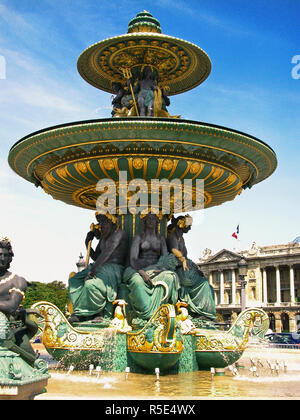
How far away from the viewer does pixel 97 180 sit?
9.34m

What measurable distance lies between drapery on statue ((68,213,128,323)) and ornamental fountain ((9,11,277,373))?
0.22 meters

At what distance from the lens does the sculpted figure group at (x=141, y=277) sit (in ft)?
28.4

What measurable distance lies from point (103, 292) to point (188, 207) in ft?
9.02

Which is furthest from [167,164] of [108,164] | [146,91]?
[146,91]

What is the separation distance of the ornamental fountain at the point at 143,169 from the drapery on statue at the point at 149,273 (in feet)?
0.84

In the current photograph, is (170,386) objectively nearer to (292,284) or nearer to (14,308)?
(14,308)

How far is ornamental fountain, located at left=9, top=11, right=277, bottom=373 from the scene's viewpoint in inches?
317

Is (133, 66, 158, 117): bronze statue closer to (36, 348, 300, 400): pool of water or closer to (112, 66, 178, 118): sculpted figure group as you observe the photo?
(112, 66, 178, 118): sculpted figure group

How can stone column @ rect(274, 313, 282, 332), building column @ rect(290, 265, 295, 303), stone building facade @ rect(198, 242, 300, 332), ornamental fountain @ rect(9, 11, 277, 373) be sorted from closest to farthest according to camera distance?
ornamental fountain @ rect(9, 11, 277, 373) → stone column @ rect(274, 313, 282, 332) → stone building facade @ rect(198, 242, 300, 332) → building column @ rect(290, 265, 295, 303)

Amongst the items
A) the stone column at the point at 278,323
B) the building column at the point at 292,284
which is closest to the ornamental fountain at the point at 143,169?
the stone column at the point at 278,323

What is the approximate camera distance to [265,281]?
78.7 meters

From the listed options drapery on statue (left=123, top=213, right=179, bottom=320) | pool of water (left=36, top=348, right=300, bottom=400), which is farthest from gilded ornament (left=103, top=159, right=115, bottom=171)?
pool of water (left=36, top=348, right=300, bottom=400)

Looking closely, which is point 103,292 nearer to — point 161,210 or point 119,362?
point 119,362

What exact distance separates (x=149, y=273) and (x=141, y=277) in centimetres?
21
